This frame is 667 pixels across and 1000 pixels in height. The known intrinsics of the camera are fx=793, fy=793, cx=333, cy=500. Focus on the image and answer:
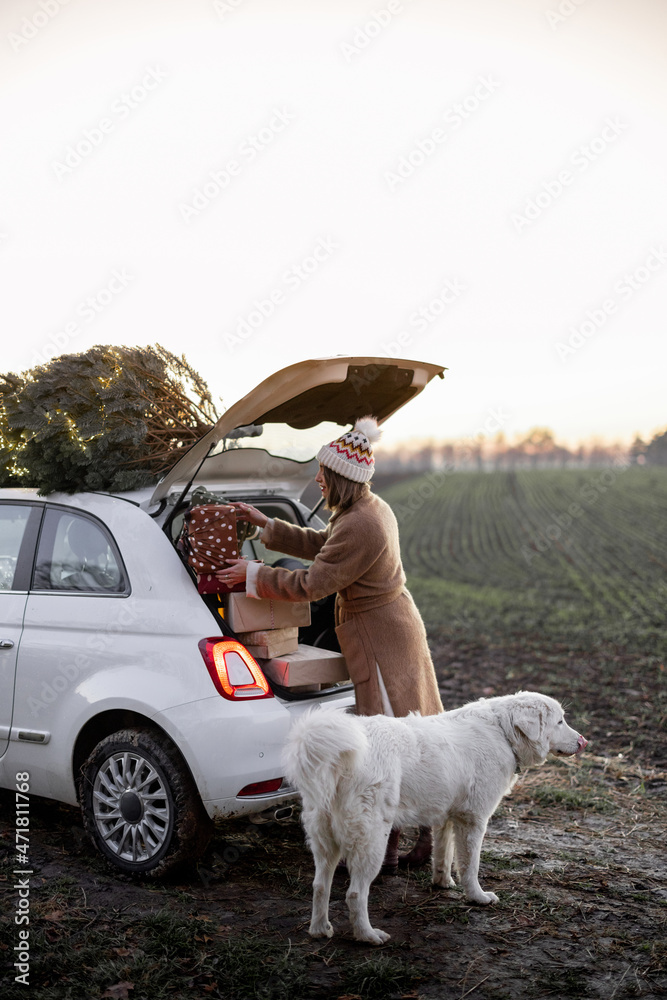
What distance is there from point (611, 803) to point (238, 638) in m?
3.10

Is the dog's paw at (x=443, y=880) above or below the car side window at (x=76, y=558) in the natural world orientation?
below

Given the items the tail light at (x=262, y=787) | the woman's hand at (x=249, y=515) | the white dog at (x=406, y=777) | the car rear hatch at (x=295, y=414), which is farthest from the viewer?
the woman's hand at (x=249, y=515)

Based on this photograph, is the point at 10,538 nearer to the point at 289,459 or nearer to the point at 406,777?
the point at 289,459

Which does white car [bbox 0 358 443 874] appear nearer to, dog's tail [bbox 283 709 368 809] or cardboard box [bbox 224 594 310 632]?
cardboard box [bbox 224 594 310 632]

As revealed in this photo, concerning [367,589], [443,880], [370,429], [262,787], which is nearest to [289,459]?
[370,429]

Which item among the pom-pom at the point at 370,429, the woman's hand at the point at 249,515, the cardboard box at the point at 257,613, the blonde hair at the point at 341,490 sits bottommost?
the cardboard box at the point at 257,613

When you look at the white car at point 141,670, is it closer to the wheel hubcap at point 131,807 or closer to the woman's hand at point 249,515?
the wheel hubcap at point 131,807

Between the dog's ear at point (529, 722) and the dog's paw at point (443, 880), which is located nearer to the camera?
the dog's ear at point (529, 722)

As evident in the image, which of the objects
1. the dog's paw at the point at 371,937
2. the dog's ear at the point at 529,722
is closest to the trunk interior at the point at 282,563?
the dog's ear at the point at 529,722

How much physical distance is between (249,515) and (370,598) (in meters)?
0.81

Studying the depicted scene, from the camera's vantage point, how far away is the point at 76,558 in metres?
4.17

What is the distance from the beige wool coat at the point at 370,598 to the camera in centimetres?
388

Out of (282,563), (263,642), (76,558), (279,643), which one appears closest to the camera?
(263,642)

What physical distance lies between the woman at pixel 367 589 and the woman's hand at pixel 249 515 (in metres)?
0.43
